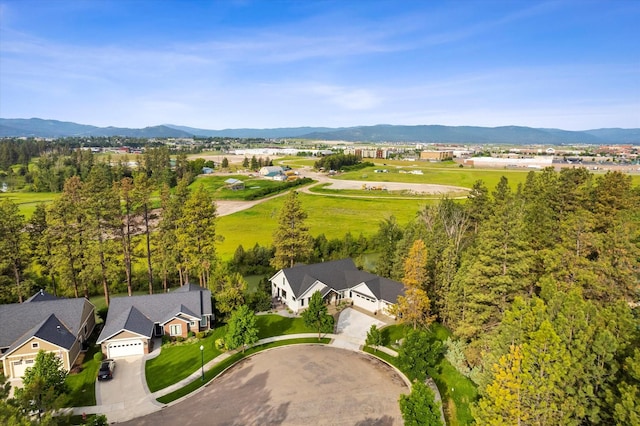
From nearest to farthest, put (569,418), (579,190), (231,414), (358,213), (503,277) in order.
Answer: (569,418)
(231,414)
(503,277)
(579,190)
(358,213)

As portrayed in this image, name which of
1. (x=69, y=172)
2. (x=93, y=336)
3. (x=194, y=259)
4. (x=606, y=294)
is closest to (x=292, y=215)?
(x=194, y=259)

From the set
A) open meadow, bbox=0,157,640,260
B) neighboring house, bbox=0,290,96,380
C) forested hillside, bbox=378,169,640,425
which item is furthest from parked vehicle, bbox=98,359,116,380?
open meadow, bbox=0,157,640,260

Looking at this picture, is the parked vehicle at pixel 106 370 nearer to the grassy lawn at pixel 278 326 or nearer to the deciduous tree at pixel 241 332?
the deciduous tree at pixel 241 332

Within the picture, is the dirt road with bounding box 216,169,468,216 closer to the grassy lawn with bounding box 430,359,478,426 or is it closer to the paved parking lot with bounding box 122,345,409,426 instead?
the paved parking lot with bounding box 122,345,409,426

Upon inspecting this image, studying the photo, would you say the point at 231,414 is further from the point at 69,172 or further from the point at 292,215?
the point at 69,172

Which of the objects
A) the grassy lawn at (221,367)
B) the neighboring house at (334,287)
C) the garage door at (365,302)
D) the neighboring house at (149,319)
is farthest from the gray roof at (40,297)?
the garage door at (365,302)

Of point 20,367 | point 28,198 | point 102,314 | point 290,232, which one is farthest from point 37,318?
point 28,198
